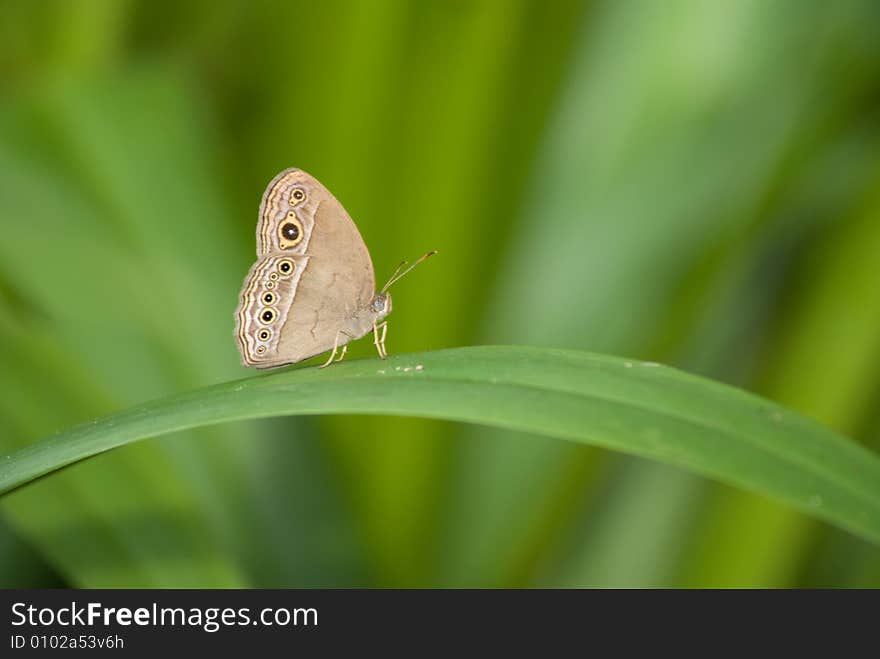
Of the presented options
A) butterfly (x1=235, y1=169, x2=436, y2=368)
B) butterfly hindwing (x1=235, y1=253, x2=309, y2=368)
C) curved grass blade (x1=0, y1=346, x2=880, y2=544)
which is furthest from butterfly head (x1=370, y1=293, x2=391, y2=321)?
curved grass blade (x1=0, y1=346, x2=880, y2=544)

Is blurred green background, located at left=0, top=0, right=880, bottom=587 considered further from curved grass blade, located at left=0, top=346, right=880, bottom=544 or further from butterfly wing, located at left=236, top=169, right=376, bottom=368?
curved grass blade, located at left=0, top=346, right=880, bottom=544

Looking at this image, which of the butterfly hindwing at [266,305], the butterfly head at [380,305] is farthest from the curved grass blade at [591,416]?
the butterfly head at [380,305]

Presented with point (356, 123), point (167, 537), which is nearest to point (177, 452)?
point (167, 537)

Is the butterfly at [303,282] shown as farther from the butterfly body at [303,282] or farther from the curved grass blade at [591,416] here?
the curved grass blade at [591,416]
